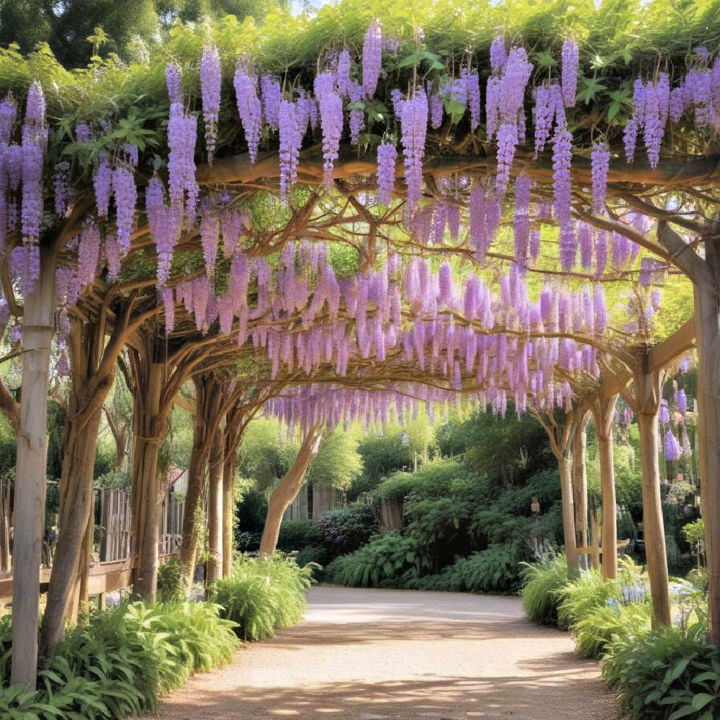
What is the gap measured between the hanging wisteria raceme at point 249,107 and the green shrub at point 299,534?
18.3 metres

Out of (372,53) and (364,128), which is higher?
(372,53)

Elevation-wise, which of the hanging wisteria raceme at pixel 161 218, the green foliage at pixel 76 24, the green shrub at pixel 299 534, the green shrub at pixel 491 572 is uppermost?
the green foliage at pixel 76 24

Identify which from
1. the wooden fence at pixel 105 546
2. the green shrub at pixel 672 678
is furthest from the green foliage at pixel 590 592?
the wooden fence at pixel 105 546

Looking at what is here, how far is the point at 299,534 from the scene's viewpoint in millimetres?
22344

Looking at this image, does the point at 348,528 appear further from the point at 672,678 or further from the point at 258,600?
the point at 672,678

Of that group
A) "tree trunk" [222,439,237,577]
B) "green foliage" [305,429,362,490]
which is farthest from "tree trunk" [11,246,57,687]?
"green foliage" [305,429,362,490]

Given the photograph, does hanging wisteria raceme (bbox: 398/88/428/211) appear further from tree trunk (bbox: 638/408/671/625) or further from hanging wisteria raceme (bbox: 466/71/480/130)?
tree trunk (bbox: 638/408/671/625)

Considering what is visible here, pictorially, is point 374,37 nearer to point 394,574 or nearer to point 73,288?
point 73,288

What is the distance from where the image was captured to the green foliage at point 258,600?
32.3 feet

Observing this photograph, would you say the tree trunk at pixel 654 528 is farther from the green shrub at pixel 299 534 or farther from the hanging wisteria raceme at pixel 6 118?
the green shrub at pixel 299 534

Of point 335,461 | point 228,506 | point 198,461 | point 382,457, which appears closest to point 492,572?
point 335,461

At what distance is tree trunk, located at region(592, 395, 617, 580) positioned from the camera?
9484 millimetres

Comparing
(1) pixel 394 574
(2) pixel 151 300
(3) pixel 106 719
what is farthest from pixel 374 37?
(1) pixel 394 574

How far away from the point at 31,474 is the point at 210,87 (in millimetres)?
2095
